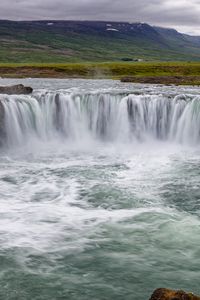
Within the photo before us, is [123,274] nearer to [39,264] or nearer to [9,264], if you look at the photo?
[39,264]

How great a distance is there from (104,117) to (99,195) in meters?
18.1

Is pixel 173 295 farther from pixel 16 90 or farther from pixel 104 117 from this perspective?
pixel 16 90

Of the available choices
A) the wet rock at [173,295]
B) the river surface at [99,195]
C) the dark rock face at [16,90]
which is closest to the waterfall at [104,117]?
the river surface at [99,195]

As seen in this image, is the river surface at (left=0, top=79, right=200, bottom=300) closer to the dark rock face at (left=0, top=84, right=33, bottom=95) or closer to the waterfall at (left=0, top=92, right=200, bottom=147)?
the waterfall at (left=0, top=92, right=200, bottom=147)

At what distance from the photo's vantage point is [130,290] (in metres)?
13.0

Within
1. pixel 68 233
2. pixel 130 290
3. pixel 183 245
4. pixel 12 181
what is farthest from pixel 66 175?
pixel 130 290

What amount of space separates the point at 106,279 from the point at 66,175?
12.6m

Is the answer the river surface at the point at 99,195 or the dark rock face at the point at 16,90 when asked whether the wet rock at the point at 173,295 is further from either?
the dark rock face at the point at 16,90

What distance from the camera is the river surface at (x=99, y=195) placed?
44.7 feet

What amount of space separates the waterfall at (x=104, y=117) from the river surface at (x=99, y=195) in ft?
0.28

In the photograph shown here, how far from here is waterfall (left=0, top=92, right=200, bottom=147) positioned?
120ft

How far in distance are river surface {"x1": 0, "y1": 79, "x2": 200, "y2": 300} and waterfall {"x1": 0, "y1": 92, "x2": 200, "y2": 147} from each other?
8cm

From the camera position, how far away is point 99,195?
21.4 m

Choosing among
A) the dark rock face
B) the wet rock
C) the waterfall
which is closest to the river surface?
the waterfall
